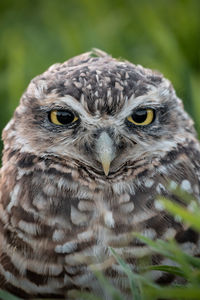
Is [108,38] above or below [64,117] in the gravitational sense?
above

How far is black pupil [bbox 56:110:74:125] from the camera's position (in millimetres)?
3078

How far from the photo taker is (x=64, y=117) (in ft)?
10.1

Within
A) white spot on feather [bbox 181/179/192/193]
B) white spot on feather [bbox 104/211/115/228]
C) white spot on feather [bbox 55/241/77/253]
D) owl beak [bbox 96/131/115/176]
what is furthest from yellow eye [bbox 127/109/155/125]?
white spot on feather [bbox 55/241/77/253]

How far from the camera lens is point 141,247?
9.70 feet

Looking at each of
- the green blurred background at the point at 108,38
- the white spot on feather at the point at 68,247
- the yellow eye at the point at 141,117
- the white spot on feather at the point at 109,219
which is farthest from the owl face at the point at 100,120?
the green blurred background at the point at 108,38

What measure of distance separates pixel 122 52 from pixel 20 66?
33.1 inches

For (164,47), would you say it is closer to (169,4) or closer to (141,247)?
(169,4)

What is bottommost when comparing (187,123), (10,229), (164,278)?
(164,278)

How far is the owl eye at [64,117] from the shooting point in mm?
3074

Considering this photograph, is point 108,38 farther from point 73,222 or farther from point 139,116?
point 73,222

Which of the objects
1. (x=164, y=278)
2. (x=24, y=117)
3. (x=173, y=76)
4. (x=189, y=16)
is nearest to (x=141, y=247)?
(x=164, y=278)

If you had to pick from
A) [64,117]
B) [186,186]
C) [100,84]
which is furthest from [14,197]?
[186,186]

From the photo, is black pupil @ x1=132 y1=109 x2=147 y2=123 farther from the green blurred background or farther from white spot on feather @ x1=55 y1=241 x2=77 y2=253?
the green blurred background

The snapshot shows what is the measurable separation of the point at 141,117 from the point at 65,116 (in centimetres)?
35
